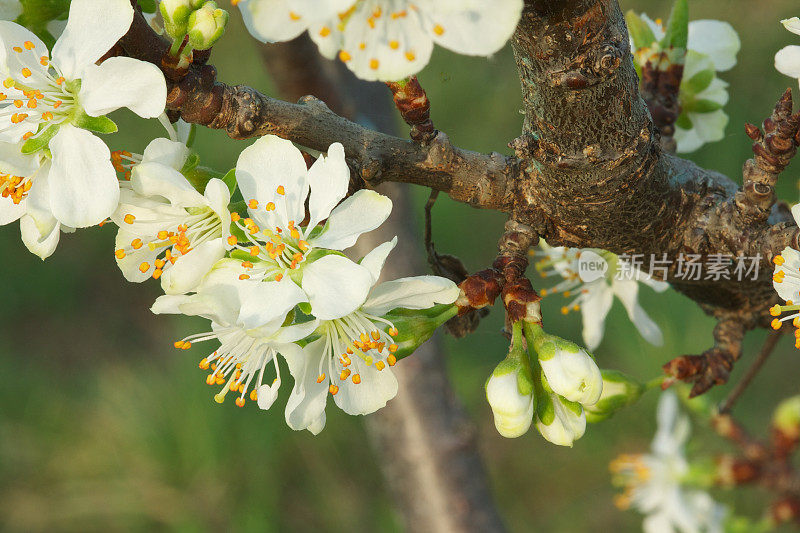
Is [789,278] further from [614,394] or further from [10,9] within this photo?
[10,9]

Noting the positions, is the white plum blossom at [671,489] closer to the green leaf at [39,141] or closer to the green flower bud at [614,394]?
the green flower bud at [614,394]

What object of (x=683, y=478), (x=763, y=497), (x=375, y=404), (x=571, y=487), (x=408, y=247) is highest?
(x=375, y=404)

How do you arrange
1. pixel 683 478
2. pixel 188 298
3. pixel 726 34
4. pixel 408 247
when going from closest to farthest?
pixel 188 298 → pixel 726 34 → pixel 408 247 → pixel 683 478

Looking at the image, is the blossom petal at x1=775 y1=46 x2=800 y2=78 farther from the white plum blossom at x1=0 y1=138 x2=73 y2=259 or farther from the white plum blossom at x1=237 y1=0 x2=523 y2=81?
the white plum blossom at x1=0 y1=138 x2=73 y2=259

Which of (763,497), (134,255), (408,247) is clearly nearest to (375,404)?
(134,255)

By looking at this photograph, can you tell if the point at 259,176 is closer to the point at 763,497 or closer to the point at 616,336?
the point at 616,336

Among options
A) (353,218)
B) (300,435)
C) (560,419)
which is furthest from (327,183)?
(300,435)

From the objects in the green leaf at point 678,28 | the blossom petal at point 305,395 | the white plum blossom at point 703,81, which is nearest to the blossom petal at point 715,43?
the white plum blossom at point 703,81
